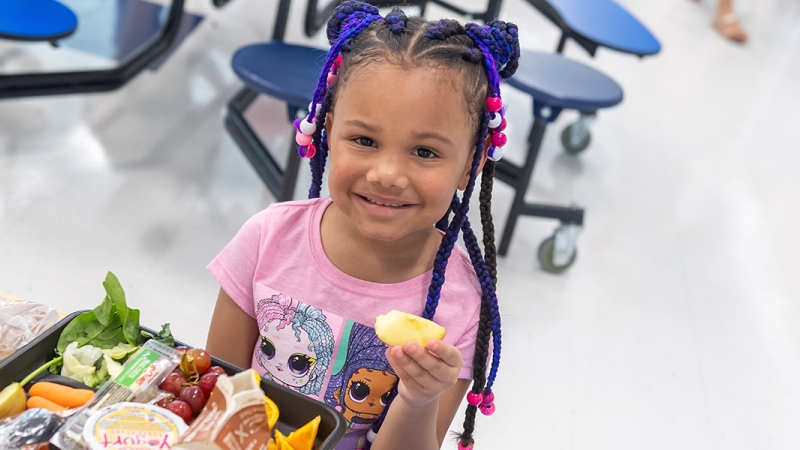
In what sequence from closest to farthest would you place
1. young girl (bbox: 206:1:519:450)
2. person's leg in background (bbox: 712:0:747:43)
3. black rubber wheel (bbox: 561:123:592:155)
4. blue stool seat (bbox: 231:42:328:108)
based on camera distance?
young girl (bbox: 206:1:519:450) → blue stool seat (bbox: 231:42:328:108) → black rubber wheel (bbox: 561:123:592:155) → person's leg in background (bbox: 712:0:747:43)

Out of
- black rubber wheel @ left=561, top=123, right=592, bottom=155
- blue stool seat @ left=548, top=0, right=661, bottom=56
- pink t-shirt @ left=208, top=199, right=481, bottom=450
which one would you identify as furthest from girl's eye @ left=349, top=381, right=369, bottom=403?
black rubber wheel @ left=561, top=123, right=592, bottom=155

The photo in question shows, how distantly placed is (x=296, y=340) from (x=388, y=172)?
1.04ft

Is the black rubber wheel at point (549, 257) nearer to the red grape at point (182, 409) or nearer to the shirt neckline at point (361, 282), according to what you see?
the shirt neckline at point (361, 282)

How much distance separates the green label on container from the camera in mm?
777

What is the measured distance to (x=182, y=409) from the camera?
2.46ft

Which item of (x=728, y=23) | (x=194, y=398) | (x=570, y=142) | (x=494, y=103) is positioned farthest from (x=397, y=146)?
(x=728, y=23)

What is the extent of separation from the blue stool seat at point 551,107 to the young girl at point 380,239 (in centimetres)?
136

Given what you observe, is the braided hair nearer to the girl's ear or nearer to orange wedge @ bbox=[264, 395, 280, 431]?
the girl's ear

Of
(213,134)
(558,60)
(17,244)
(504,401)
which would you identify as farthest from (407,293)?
(213,134)

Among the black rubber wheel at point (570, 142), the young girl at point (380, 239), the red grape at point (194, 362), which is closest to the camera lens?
the red grape at point (194, 362)

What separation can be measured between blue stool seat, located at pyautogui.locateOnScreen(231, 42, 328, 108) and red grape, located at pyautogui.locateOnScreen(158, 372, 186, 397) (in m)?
1.34

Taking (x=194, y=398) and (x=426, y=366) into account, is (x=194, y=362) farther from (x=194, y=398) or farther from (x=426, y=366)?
(x=426, y=366)

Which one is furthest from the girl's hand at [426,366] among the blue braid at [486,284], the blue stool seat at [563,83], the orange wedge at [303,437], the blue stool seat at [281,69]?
the blue stool seat at [563,83]

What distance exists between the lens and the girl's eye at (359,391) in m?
1.08
